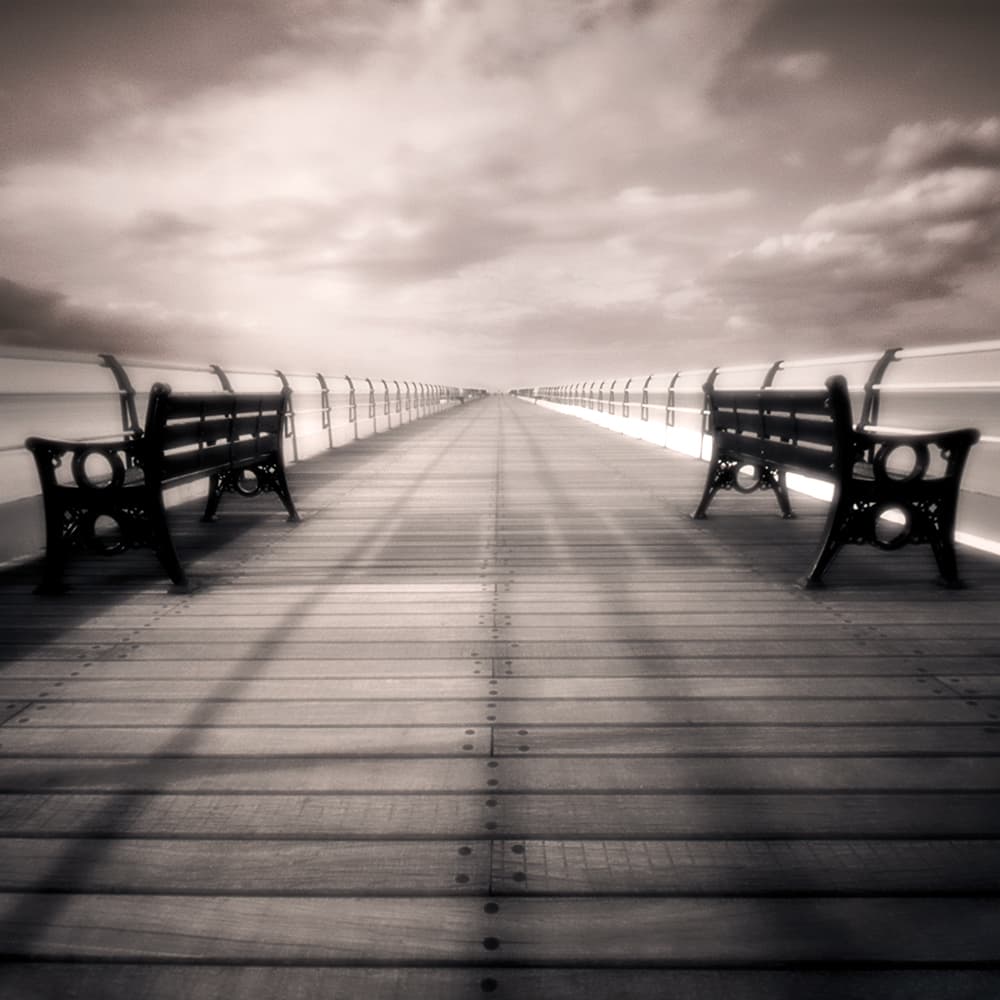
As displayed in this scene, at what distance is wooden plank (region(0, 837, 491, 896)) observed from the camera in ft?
5.32

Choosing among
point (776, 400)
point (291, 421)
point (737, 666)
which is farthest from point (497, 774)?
point (291, 421)

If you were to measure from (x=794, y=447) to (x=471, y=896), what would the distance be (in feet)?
11.8

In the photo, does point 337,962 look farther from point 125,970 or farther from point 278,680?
point 278,680

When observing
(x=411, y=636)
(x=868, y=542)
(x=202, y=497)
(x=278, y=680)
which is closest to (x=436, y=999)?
(x=278, y=680)

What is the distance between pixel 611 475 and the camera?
8938 millimetres

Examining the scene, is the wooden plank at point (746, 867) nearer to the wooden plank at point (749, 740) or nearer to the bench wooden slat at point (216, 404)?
the wooden plank at point (749, 740)

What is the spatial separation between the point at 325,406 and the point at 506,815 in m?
11.4

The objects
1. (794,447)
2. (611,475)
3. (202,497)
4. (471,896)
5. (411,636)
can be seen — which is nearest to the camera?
(471,896)

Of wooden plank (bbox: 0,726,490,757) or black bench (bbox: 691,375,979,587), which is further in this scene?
black bench (bbox: 691,375,979,587)

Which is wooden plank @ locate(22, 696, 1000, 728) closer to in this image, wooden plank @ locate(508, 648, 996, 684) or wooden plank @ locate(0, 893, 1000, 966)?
wooden plank @ locate(508, 648, 996, 684)

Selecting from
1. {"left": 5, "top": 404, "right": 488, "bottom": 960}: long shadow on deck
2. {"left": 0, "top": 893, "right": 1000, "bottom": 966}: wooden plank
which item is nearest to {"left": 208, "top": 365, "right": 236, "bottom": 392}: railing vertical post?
{"left": 5, "top": 404, "right": 488, "bottom": 960}: long shadow on deck

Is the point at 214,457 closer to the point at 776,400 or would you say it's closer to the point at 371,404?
the point at 776,400

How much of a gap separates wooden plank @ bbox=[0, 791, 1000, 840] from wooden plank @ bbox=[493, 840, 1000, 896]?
41mm

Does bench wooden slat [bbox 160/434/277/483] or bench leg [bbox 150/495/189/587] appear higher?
bench wooden slat [bbox 160/434/277/483]
